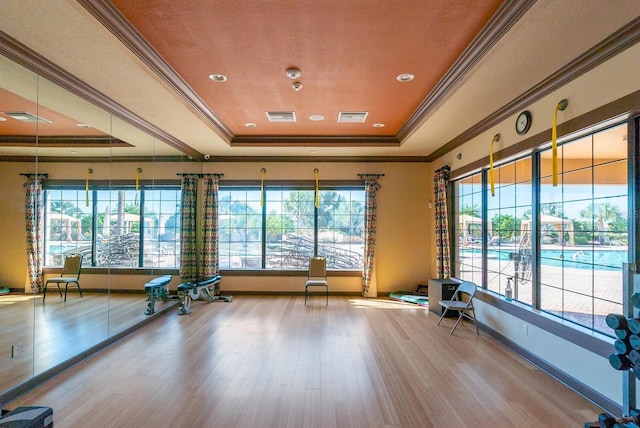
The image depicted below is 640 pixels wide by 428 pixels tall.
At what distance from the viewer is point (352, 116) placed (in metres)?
4.64

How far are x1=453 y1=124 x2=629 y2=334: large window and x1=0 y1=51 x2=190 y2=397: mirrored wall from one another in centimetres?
490

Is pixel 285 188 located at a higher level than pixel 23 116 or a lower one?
lower

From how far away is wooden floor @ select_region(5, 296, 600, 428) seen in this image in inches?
94.3

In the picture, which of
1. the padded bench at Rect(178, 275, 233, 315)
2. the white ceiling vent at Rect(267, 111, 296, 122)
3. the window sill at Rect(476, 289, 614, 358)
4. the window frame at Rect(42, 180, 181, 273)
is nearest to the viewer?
the window sill at Rect(476, 289, 614, 358)

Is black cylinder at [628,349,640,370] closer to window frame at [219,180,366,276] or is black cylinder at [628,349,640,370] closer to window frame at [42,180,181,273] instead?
window frame at [42,180,181,273]

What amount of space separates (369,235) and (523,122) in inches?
133

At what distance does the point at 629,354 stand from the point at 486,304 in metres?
2.56

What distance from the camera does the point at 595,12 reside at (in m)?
2.11

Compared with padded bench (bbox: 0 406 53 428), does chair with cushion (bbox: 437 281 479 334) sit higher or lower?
lower

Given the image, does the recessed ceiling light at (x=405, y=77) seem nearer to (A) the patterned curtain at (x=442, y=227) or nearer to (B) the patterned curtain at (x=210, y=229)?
(A) the patterned curtain at (x=442, y=227)

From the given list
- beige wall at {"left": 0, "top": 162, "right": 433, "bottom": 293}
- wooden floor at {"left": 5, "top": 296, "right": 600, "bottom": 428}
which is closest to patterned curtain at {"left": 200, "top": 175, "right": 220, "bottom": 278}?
beige wall at {"left": 0, "top": 162, "right": 433, "bottom": 293}

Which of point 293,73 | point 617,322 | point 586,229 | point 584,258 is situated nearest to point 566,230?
point 586,229

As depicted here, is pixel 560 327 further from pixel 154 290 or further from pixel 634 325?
pixel 154 290

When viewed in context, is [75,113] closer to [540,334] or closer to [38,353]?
[38,353]
